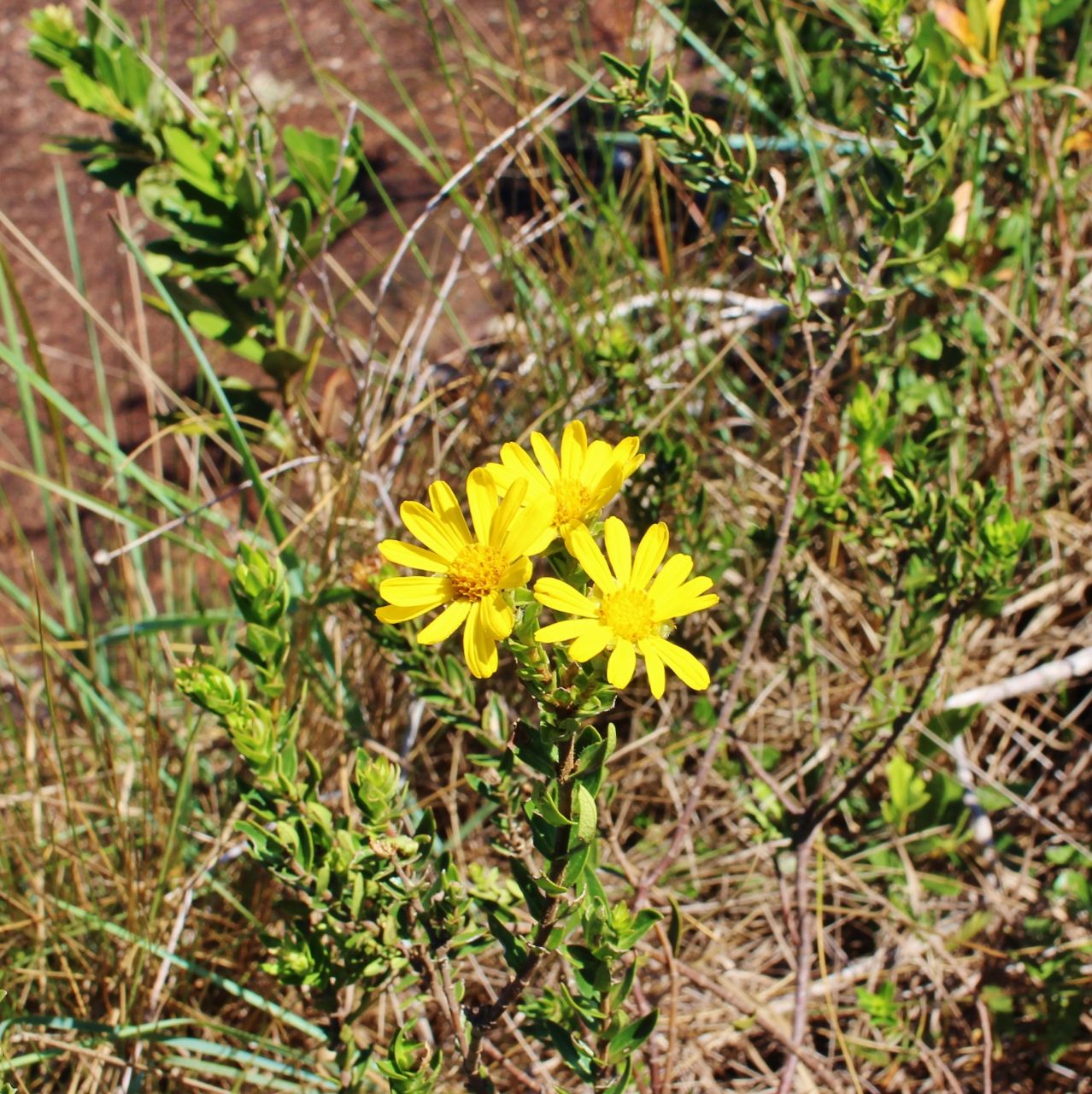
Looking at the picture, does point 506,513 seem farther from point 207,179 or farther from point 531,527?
point 207,179

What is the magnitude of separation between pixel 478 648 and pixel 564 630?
133 mm

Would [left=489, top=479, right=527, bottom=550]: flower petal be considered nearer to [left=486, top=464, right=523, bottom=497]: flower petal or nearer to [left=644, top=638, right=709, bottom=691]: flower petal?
[left=486, top=464, right=523, bottom=497]: flower petal

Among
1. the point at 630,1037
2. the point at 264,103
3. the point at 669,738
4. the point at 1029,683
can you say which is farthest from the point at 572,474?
the point at 264,103

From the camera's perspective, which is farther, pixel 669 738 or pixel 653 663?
pixel 669 738

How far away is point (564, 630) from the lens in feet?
3.27

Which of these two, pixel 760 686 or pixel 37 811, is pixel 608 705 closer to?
pixel 760 686

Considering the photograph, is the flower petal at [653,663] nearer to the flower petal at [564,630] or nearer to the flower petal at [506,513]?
the flower petal at [564,630]

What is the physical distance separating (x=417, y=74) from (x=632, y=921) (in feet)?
9.32

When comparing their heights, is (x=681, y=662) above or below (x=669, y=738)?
above

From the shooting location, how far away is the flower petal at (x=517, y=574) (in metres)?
1.02

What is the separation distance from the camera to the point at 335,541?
229cm

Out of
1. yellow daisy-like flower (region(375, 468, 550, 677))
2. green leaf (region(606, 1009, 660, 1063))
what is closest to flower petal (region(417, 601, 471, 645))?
yellow daisy-like flower (region(375, 468, 550, 677))

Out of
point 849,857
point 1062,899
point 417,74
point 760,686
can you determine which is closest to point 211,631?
point 760,686

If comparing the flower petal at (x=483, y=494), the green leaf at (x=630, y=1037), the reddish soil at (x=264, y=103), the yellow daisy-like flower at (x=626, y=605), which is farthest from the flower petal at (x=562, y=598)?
the reddish soil at (x=264, y=103)
